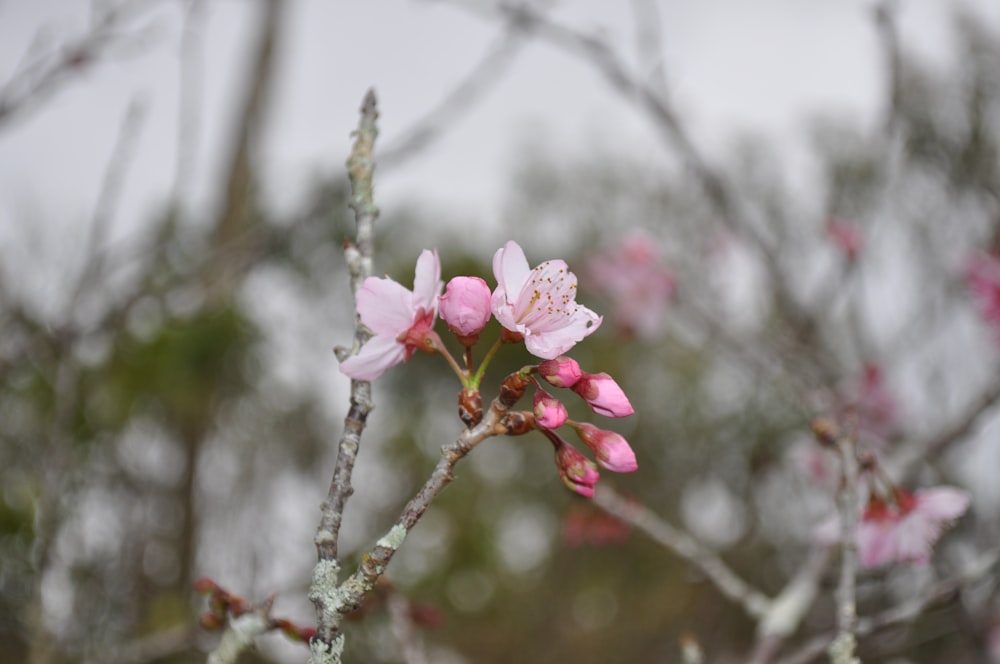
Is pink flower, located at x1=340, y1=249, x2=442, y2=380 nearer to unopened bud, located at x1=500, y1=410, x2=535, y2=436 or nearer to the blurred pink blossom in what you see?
unopened bud, located at x1=500, y1=410, x2=535, y2=436

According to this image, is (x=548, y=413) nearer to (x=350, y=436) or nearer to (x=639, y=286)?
(x=350, y=436)

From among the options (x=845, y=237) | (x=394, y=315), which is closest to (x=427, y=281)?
(x=394, y=315)

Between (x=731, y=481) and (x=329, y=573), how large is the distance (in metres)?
4.58

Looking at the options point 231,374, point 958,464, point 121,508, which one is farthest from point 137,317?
point 958,464

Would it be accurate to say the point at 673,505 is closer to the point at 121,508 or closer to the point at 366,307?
the point at 121,508

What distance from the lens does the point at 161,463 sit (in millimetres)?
3006

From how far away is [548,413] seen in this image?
1.96 ft

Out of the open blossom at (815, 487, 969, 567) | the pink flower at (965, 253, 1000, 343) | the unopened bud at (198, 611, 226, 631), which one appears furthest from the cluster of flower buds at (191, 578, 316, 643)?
the pink flower at (965, 253, 1000, 343)

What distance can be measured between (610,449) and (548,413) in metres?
0.12

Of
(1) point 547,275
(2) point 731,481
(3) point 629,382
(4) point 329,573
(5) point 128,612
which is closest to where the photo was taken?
(4) point 329,573

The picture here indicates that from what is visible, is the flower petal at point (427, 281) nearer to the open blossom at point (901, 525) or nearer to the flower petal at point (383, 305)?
the flower petal at point (383, 305)

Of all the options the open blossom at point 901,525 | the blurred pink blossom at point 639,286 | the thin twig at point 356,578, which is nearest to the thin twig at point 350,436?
the thin twig at point 356,578

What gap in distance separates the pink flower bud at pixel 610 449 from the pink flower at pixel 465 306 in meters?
0.14

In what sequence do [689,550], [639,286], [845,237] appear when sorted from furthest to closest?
[639,286]
[845,237]
[689,550]
